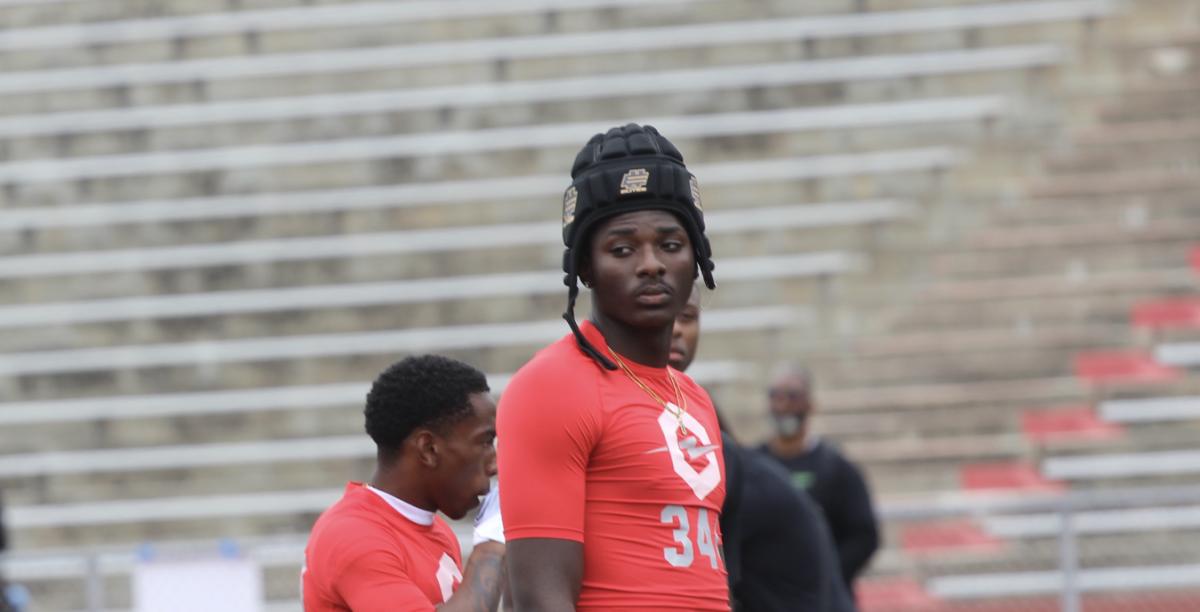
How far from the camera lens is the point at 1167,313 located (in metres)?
11.2

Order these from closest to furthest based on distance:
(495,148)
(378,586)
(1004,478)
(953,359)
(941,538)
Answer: (378,586) → (941,538) → (1004,478) → (953,359) → (495,148)

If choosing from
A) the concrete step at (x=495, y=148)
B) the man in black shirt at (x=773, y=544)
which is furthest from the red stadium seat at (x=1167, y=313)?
the man in black shirt at (x=773, y=544)

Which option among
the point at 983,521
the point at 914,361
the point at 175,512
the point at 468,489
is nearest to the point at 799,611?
the point at 468,489

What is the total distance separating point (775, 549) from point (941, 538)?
5.96m

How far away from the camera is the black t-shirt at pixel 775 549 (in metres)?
4.31

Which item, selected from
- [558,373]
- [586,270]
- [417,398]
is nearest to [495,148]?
[417,398]

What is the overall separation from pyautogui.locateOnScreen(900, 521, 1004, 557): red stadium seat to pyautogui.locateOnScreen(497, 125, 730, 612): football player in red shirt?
739 cm

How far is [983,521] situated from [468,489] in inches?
285

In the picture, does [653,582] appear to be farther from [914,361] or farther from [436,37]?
[436,37]

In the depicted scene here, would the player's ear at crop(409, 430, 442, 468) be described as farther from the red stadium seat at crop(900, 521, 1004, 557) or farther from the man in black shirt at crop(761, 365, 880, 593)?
the red stadium seat at crop(900, 521, 1004, 557)

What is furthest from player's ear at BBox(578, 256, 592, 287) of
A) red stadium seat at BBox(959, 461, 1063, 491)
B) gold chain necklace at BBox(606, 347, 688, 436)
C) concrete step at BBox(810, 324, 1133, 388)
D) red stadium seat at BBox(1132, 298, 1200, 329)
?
red stadium seat at BBox(1132, 298, 1200, 329)

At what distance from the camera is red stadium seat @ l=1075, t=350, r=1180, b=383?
436 inches

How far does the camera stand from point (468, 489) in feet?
10.5

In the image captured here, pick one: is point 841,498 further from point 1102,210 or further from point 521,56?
point 521,56
